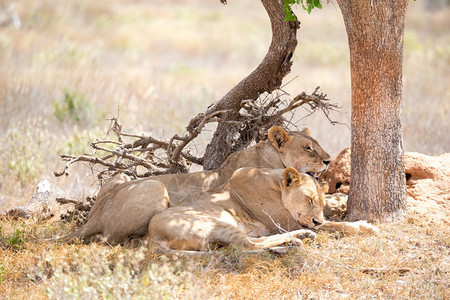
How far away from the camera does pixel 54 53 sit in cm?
1809

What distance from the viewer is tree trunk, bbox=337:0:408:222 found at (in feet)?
20.5

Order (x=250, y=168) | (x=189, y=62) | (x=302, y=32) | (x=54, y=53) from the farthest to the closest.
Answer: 1. (x=302, y=32)
2. (x=189, y=62)
3. (x=54, y=53)
4. (x=250, y=168)

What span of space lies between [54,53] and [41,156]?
926 cm

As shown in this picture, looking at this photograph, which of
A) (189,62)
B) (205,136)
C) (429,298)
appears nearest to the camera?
(429,298)

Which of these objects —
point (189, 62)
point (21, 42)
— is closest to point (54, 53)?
point (21, 42)

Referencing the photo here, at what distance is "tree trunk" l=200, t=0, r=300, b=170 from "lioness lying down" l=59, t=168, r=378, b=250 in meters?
1.05

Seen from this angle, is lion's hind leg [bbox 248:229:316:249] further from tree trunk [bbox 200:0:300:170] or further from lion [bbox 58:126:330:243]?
tree trunk [bbox 200:0:300:170]

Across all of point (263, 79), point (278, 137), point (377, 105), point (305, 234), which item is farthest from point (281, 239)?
point (263, 79)

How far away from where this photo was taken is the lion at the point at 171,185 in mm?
6137

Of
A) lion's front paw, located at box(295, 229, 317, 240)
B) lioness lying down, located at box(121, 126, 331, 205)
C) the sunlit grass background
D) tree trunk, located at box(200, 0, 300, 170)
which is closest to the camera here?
lion's front paw, located at box(295, 229, 317, 240)

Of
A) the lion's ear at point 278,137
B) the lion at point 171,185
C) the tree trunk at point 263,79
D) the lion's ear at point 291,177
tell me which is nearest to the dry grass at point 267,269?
the lion at point 171,185

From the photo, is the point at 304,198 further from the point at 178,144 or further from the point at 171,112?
the point at 171,112

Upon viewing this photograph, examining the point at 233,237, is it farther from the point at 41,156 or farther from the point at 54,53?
the point at 54,53

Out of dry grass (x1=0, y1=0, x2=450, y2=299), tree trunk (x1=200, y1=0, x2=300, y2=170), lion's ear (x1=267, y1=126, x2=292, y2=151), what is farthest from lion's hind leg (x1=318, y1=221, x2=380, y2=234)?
tree trunk (x1=200, y1=0, x2=300, y2=170)
